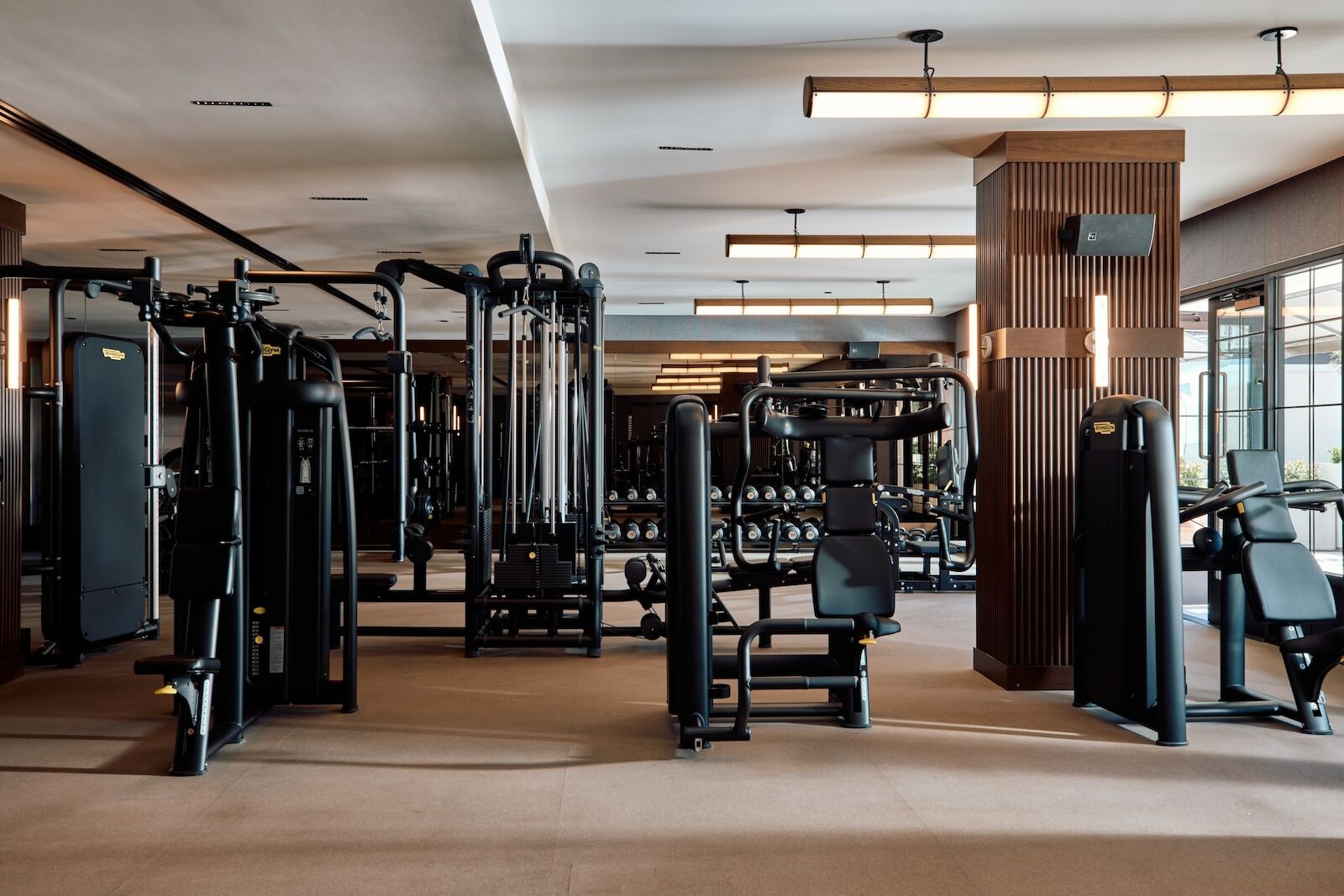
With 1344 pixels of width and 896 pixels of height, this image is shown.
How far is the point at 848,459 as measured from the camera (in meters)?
4.23

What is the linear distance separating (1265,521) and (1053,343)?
4.13ft

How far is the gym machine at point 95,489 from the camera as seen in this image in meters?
5.51

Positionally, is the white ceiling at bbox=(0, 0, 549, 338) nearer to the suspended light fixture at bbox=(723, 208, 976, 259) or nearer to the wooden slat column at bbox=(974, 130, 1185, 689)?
the suspended light fixture at bbox=(723, 208, 976, 259)

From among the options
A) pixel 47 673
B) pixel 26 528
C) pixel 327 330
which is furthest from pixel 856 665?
pixel 26 528

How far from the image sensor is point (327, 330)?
12461 mm

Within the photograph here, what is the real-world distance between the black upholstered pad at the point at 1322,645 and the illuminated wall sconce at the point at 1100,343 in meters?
1.46

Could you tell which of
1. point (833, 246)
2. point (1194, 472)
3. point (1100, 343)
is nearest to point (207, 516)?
point (1100, 343)

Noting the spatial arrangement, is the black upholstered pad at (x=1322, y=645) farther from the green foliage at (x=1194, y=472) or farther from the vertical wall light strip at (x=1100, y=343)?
the green foliage at (x=1194, y=472)

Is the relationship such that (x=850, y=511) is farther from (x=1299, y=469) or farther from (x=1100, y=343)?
(x=1299, y=469)

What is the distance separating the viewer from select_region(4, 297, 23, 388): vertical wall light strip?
5219 mm

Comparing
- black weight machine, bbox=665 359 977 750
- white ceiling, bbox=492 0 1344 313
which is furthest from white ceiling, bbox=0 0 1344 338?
black weight machine, bbox=665 359 977 750

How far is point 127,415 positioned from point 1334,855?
610 cm

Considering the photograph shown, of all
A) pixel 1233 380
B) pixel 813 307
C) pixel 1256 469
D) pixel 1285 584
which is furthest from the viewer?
pixel 813 307

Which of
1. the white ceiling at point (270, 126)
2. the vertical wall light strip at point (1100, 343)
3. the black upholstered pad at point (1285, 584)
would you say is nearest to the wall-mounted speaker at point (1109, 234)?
the vertical wall light strip at point (1100, 343)
